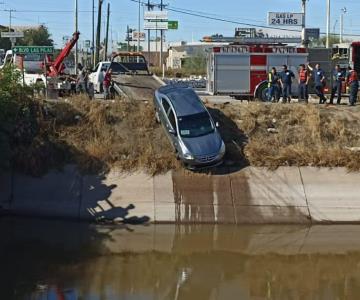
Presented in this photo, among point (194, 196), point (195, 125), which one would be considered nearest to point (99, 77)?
point (195, 125)

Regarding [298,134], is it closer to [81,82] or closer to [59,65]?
[81,82]

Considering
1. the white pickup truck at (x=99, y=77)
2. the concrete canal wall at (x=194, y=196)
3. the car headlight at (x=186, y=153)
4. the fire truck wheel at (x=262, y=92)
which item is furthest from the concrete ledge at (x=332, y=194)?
the white pickup truck at (x=99, y=77)

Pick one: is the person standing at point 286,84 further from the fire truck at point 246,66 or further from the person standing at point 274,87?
the fire truck at point 246,66

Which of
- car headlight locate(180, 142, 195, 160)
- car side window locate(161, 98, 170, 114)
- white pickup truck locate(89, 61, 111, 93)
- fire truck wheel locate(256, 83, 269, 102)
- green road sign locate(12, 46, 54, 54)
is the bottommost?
car headlight locate(180, 142, 195, 160)

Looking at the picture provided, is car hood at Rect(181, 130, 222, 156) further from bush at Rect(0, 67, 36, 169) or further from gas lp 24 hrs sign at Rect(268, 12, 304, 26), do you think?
gas lp 24 hrs sign at Rect(268, 12, 304, 26)

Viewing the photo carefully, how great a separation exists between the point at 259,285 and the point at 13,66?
38.6ft

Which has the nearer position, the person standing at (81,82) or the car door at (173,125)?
the car door at (173,125)

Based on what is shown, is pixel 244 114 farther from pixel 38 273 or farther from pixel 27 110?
pixel 38 273

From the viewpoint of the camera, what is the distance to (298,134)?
74.3ft

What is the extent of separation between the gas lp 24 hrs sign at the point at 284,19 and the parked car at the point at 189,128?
31215 millimetres

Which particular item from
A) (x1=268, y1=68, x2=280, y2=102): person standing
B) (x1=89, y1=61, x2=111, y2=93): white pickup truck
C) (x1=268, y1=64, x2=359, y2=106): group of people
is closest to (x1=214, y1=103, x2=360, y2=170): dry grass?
(x1=268, y1=64, x2=359, y2=106): group of people

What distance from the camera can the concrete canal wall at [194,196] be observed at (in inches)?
781

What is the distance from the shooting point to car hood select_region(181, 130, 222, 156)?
20359 mm

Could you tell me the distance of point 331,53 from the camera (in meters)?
33.4
